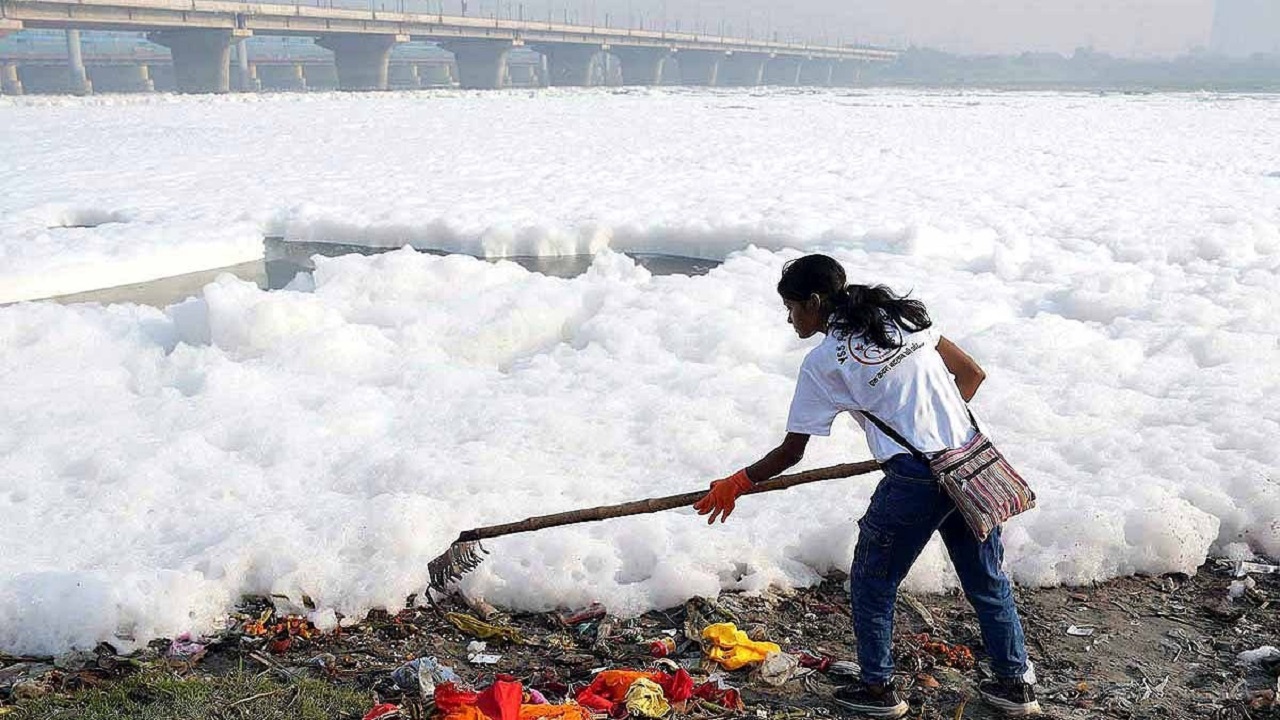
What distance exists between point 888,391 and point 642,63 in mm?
101782

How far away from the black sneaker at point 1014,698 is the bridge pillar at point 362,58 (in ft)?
235

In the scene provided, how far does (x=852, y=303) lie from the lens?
10.3 ft

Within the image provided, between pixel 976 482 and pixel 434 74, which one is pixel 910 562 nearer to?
pixel 976 482

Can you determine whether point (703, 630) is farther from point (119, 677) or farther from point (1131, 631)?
point (119, 677)

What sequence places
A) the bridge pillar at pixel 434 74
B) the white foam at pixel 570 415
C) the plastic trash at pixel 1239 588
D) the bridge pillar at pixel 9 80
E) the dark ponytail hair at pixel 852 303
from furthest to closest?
the bridge pillar at pixel 434 74, the bridge pillar at pixel 9 80, the white foam at pixel 570 415, the plastic trash at pixel 1239 588, the dark ponytail hair at pixel 852 303

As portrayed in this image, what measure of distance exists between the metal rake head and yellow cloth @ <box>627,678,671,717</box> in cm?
99

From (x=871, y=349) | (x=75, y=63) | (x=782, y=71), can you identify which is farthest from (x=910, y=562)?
(x=782, y=71)

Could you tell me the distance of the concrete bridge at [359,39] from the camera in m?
51.9

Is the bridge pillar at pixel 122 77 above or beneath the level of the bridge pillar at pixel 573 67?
beneath

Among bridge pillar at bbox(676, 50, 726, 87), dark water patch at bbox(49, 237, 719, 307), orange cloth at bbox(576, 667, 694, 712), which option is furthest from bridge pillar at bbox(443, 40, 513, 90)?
orange cloth at bbox(576, 667, 694, 712)

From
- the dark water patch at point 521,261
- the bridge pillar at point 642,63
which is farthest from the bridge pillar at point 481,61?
the dark water patch at point 521,261

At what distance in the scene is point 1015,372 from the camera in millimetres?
7176

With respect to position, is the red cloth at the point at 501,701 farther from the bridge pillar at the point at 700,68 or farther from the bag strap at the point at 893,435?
the bridge pillar at the point at 700,68

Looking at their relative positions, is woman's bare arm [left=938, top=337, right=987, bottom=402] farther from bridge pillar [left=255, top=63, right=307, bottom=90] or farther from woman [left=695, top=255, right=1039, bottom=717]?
bridge pillar [left=255, top=63, right=307, bottom=90]
